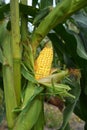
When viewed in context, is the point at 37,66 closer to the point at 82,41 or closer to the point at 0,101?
the point at 82,41

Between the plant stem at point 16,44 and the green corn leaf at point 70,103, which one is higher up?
the plant stem at point 16,44

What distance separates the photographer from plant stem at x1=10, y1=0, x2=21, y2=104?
801mm

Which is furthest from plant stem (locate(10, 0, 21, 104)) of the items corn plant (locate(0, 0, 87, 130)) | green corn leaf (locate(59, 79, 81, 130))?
green corn leaf (locate(59, 79, 81, 130))

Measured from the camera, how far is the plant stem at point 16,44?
2.63 feet

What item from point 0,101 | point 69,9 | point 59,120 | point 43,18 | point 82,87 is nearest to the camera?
point 69,9

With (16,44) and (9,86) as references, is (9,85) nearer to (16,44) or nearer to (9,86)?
(9,86)

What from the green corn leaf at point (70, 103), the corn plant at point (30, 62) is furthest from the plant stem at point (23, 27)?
the green corn leaf at point (70, 103)

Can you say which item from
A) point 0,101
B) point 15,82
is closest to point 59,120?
point 0,101

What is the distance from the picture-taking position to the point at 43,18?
0.90m

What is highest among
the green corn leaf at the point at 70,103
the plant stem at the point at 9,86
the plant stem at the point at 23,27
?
the plant stem at the point at 23,27

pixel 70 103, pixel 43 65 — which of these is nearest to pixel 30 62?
pixel 43 65

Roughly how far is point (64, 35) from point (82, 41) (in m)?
0.06

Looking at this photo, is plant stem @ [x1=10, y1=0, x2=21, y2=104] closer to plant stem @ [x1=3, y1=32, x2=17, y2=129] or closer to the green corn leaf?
plant stem @ [x1=3, y1=32, x2=17, y2=129]

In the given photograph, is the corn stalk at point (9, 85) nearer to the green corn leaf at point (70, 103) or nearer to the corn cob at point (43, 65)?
the corn cob at point (43, 65)
